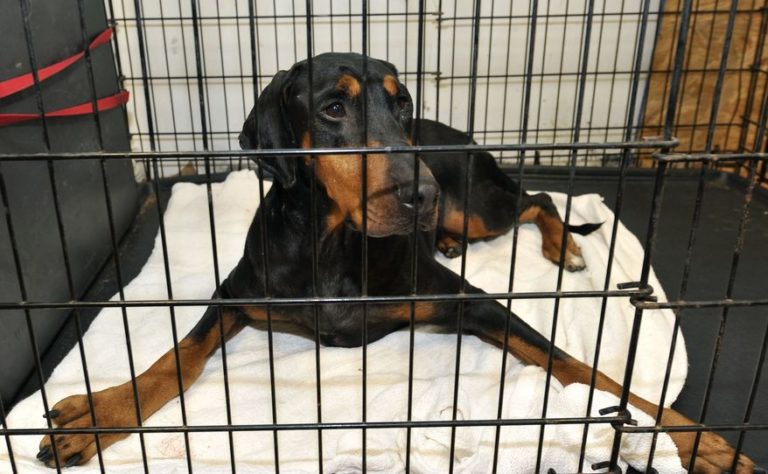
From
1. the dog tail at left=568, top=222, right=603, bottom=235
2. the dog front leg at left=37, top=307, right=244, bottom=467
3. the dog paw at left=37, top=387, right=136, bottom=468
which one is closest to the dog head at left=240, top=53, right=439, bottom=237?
the dog front leg at left=37, top=307, right=244, bottom=467

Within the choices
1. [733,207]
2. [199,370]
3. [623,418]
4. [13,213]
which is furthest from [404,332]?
[733,207]

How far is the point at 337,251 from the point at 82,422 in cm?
76

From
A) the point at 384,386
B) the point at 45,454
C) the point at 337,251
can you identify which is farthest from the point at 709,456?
the point at 45,454

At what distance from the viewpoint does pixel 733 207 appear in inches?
128

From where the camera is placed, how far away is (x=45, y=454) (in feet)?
5.11

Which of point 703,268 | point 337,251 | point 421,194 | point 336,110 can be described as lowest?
point 703,268

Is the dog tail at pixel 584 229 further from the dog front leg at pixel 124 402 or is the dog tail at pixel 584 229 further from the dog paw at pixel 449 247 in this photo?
the dog front leg at pixel 124 402

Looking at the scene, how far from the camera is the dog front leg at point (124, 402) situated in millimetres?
1566

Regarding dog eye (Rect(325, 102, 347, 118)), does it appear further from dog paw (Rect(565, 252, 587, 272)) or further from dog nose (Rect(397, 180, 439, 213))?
dog paw (Rect(565, 252, 587, 272))

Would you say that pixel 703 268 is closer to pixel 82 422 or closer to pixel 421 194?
pixel 421 194

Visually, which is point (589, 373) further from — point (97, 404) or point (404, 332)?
point (97, 404)

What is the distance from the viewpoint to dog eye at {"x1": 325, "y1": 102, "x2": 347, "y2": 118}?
1.62 metres

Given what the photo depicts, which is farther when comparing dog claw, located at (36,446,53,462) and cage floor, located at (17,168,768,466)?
cage floor, located at (17,168,768,466)

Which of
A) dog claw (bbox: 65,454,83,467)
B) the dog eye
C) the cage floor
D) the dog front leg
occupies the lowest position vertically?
the cage floor
